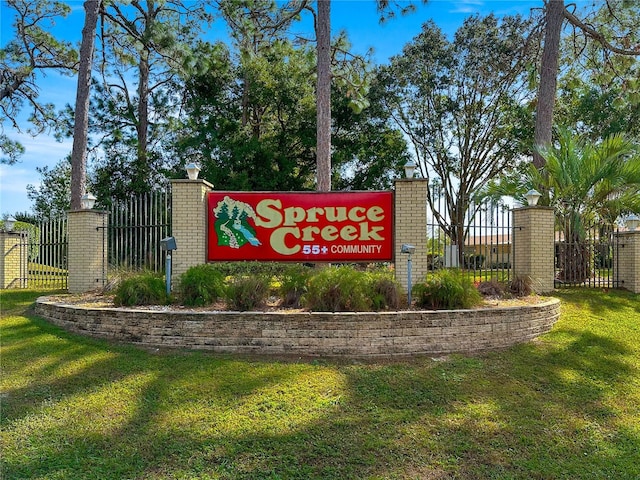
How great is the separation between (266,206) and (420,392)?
5021 mm

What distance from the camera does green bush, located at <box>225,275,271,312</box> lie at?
693cm

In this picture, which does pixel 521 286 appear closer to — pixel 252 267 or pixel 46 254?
pixel 252 267

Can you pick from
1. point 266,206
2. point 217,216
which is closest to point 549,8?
point 266,206

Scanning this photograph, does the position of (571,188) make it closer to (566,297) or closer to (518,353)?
(566,297)

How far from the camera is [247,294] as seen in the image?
6930mm

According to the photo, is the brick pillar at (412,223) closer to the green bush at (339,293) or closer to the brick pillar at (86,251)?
the green bush at (339,293)

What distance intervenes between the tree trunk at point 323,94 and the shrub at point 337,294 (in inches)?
240

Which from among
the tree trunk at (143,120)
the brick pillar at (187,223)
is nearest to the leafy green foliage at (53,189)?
the tree trunk at (143,120)

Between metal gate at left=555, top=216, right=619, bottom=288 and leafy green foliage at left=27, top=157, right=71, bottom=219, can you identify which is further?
leafy green foliage at left=27, top=157, right=71, bottom=219

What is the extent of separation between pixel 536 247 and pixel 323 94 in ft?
22.6

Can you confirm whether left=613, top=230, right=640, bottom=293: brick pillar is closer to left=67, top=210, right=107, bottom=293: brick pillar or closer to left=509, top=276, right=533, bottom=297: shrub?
left=509, top=276, right=533, bottom=297: shrub

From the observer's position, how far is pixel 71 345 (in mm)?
6520

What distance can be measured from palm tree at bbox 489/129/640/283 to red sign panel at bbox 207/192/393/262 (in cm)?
445

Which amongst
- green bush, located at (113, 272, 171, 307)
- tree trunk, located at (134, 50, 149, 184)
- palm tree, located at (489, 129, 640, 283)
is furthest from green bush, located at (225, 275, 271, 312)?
tree trunk, located at (134, 50, 149, 184)
